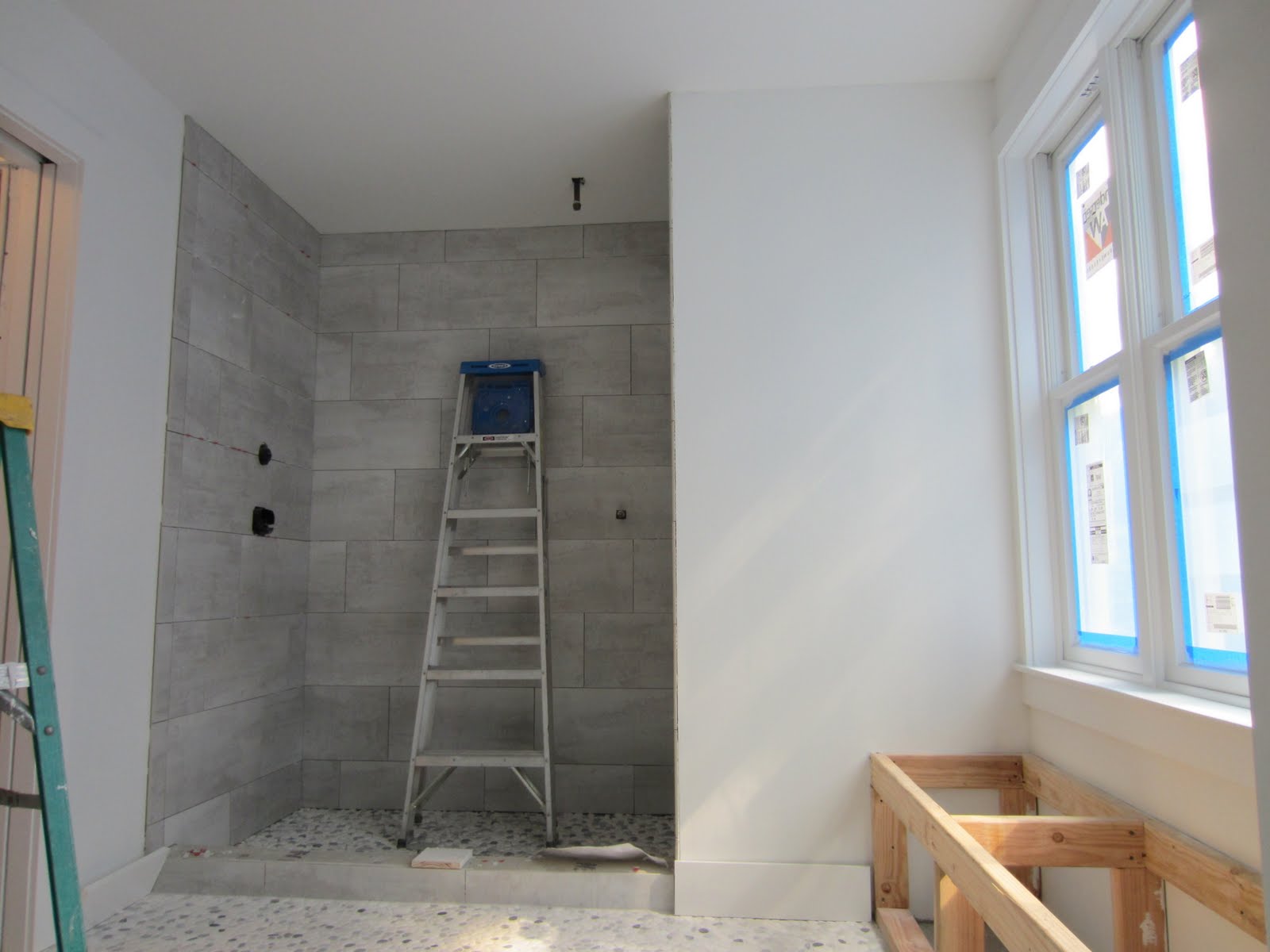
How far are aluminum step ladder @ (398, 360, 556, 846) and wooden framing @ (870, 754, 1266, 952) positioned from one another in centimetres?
125

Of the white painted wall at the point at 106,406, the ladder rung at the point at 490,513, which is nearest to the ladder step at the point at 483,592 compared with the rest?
the ladder rung at the point at 490,513

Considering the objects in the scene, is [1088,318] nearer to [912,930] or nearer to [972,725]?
[972,725]

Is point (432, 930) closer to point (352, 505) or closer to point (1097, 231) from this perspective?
point (352, 505)

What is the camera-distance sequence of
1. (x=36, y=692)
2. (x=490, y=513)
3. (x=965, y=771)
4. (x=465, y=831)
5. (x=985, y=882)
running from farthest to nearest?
(x=490, y=513) → (x=465, y=831) → (x=965, y=771) → (x=36, y=692) → (x=985, y=882)

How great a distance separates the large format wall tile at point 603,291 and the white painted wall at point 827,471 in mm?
1001

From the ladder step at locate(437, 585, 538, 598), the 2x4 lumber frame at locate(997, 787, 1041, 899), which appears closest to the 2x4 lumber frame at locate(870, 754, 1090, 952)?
the 2x4 lumber frame at locate(997, 787, 1041, 899)

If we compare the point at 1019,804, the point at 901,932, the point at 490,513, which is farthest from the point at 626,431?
the point at 901,932

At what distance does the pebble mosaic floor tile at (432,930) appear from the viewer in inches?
90.9

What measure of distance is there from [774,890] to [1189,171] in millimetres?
2140

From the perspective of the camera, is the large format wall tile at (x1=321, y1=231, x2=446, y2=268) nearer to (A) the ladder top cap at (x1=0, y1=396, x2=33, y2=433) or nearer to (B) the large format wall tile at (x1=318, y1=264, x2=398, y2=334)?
(B) the large format wall tile at (x1=318, y1=264, x2=398, y2=334)

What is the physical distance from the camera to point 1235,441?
0.77 metres

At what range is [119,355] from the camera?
2.64 m

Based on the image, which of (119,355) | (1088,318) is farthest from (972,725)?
(119,355)

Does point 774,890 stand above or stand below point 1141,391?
below
